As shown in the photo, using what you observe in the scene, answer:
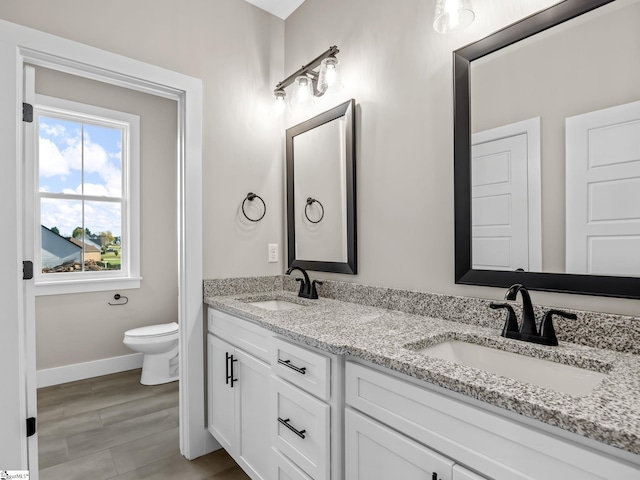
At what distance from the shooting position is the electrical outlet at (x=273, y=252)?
236cm

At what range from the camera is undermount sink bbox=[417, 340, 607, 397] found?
96cm

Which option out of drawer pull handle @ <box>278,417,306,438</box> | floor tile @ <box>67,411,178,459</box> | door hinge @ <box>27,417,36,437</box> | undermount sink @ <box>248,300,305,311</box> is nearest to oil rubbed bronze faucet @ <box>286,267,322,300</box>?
undermount sink @ <box>248,300,305,311</box>

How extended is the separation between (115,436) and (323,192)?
1.89 m

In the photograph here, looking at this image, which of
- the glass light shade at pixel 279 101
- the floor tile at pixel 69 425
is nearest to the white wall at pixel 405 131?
the glass light shade at pixel 279 101

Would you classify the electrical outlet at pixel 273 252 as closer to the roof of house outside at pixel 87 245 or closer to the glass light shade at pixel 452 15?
the glass light shade at pixel 452 15

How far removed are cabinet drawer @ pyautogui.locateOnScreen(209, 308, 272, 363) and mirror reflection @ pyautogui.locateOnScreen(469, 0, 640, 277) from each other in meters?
0.92

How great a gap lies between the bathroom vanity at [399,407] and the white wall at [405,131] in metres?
0.25

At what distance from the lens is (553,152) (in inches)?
46.4

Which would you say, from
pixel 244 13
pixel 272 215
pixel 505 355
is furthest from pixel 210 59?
pixel 505 355

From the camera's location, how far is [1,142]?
154 cm

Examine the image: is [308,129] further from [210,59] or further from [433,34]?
[433,34]

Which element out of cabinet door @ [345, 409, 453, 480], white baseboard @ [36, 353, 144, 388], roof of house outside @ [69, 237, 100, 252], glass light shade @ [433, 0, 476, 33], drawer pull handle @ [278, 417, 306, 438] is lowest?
white baseboard @ [36, 353, 144, 388]

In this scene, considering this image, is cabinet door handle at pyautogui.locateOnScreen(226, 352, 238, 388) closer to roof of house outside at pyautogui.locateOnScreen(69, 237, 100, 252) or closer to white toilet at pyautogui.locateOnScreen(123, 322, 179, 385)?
white toilet at pyautogui.locateOnScreen(123, 322, 179, 385)

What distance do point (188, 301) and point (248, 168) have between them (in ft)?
2.84
